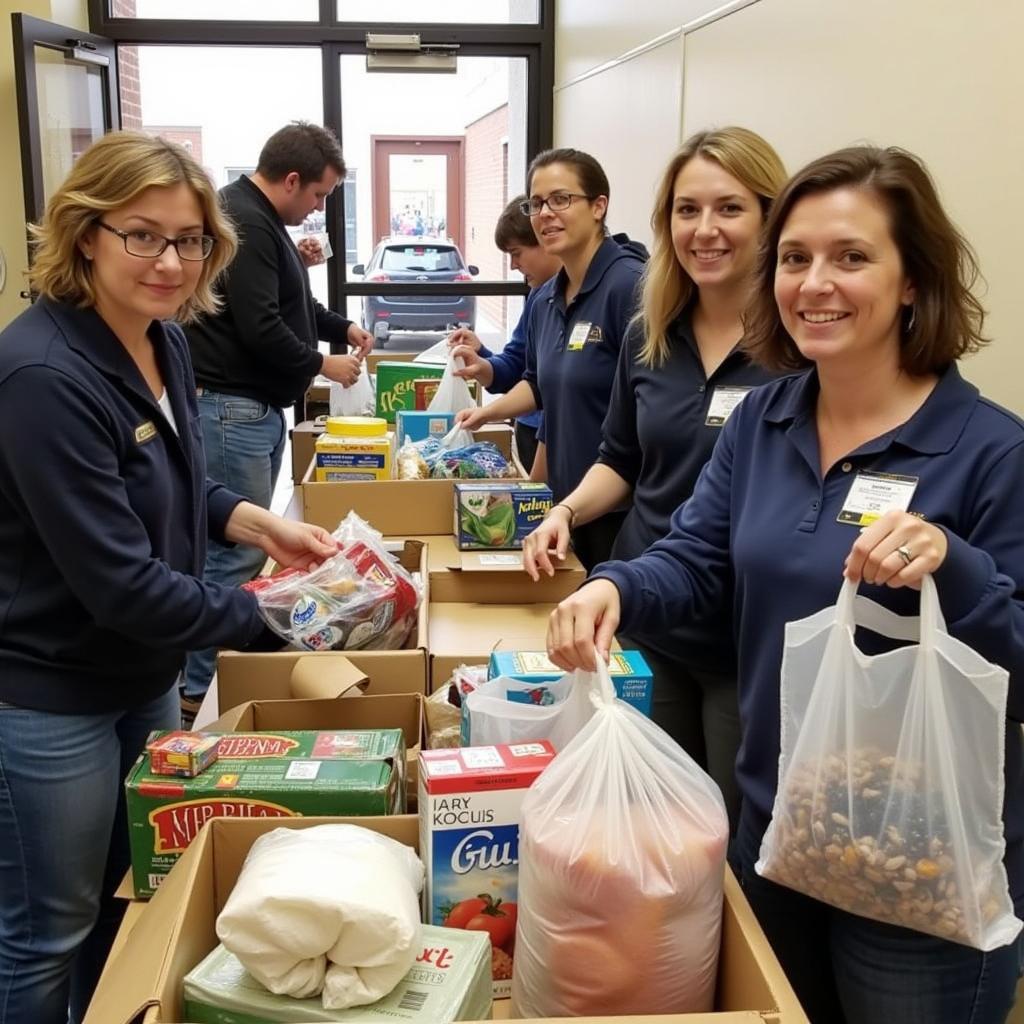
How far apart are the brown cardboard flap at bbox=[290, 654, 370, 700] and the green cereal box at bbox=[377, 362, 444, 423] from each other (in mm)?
1934

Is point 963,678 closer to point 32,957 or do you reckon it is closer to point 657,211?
point 657,211

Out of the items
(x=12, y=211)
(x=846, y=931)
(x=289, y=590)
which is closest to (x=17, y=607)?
(x=289, y=590)

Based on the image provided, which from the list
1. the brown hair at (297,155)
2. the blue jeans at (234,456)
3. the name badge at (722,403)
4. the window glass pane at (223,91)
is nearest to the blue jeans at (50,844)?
the name badge at (722,403)

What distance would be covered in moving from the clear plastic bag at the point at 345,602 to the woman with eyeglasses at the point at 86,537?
158mm

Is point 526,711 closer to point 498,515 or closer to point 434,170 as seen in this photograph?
point 498,515

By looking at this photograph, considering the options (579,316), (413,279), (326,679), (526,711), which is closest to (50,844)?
(326,679)

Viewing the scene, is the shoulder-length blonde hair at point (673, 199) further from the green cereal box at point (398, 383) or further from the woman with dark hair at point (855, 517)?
the green cereal box at point (398, 383)

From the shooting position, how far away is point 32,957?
1.51 metres

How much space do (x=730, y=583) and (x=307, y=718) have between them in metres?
0.64

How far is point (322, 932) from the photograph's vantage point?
35.2 inches

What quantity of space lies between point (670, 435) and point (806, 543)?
26.9 inches

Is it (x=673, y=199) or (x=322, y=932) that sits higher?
(x=673, y=199)

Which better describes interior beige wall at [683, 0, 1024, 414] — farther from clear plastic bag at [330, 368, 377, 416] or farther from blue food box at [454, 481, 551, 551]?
clear plastic bag at [330, 368, 377, 416]

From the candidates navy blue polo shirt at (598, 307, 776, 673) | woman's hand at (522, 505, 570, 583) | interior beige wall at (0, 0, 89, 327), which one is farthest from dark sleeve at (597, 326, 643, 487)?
interior beige wall at (0, 0, 89, 327)
